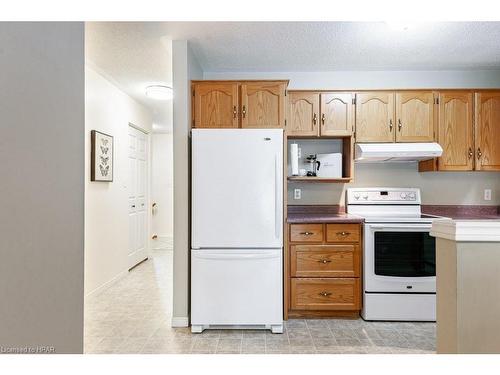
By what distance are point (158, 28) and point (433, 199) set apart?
318cm

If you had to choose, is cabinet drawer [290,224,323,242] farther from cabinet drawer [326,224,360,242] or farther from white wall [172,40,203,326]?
white wall [172,40,203,326]

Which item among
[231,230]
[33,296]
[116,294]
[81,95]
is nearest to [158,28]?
[81,95]

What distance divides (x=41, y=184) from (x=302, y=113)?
8.56 ft

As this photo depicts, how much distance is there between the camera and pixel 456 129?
334 cm

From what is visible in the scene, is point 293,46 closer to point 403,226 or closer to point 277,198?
point 277,198

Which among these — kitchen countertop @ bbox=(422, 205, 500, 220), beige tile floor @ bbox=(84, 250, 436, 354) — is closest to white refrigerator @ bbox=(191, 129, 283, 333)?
beige tile floor @ bbox=(84, 250, 436, 354)

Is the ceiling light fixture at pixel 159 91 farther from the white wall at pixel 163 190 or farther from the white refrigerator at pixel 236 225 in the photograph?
the white wall at pixel 163 190

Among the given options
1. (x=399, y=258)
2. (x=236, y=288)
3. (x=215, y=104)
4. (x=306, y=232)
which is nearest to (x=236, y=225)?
(x=236, y=288)

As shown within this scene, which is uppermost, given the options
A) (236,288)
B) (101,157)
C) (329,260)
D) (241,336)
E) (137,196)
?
(101,157)

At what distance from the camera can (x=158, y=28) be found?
8.94 feet

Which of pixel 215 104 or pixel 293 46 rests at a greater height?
pixel 293 46

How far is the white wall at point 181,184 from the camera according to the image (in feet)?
9.42

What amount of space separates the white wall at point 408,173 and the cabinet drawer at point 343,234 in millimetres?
652
